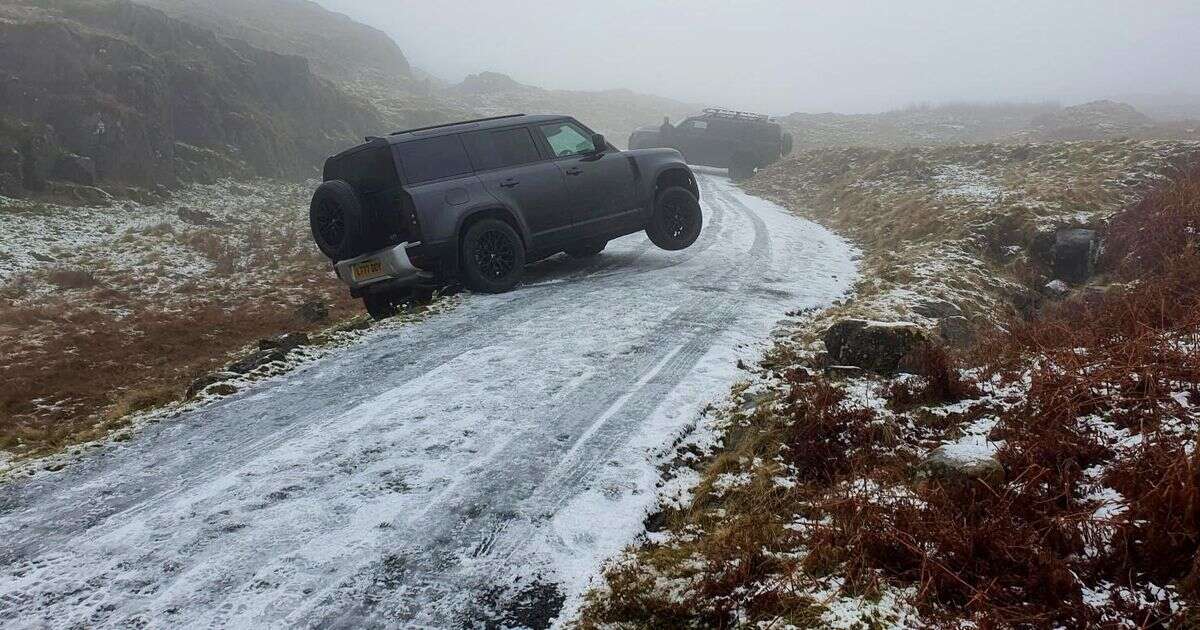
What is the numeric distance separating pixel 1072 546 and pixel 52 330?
39.2ft

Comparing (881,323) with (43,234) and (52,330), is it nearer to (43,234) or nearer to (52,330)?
(52,330)

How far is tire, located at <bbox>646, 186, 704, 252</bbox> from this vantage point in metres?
9.80

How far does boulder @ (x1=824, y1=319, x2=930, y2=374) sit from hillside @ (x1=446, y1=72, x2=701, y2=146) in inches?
1258

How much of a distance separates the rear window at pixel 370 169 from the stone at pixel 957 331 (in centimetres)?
608

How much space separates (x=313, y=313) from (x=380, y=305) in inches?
96.8

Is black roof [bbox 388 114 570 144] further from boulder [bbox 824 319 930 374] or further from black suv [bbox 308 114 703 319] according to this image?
boulder [bbox 824 319 930 374]

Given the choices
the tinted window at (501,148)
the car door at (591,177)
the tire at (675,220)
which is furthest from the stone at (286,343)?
the tire at (675,220)

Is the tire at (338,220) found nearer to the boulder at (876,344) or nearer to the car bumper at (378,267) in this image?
the car bumper at (378,267)

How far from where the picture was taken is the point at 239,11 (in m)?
45.2

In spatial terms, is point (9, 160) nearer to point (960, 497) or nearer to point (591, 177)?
point (591, 177)

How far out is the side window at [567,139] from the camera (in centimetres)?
887

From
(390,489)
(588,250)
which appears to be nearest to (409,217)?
(588,250)

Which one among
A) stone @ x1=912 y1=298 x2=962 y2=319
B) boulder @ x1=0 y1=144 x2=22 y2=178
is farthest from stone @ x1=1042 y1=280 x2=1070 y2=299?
boulder @ x1=0 y1=144 x2=22 y2=178

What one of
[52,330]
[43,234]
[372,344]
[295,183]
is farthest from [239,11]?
[372,344]
